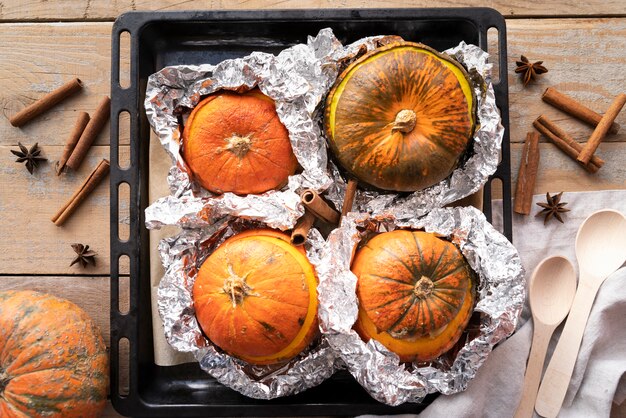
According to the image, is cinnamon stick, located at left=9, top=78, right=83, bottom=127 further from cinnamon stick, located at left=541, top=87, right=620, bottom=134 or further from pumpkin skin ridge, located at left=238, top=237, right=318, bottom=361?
cinnamon stick, located at left=541, top=87, right=620, bottom=134

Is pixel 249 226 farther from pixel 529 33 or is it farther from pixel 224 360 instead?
pixel 529 33

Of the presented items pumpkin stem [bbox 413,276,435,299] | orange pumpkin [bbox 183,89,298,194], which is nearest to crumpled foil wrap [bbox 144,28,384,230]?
orange pumpkin [bbox 183,89,298,194]

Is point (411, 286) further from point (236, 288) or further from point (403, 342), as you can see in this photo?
point (236, 288)

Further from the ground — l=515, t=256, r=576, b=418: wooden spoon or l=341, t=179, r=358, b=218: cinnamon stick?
l=341, t=179, r=358, b=218: cinnamon stick

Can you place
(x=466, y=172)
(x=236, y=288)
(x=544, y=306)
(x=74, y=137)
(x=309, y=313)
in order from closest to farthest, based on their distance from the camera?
(x=236, y=288)
(x=309, y=313)
(x=466, y=172)
(x=544, y=306)
(x=74, y=137)

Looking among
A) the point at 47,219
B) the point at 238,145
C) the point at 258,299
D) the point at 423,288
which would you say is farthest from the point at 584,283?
the point at 47,219

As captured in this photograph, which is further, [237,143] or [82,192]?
[82,192]
